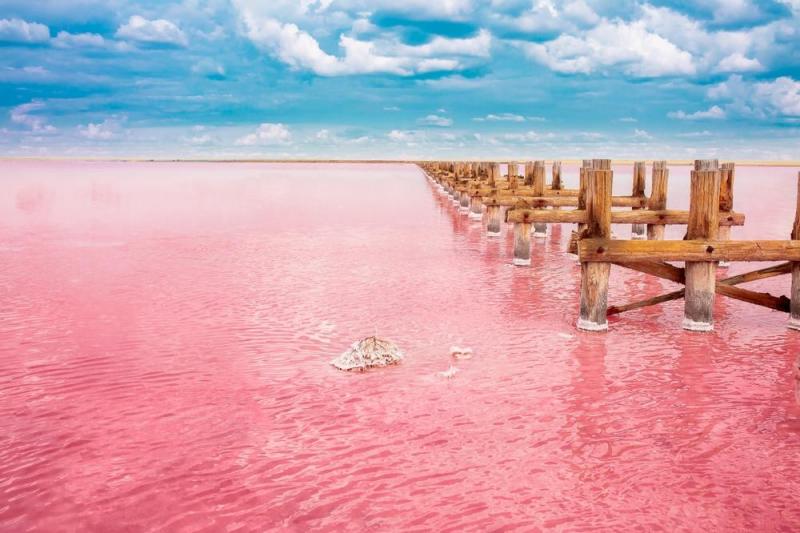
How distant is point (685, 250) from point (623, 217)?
4693 mm

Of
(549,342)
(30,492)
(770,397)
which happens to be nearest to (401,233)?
(549,342)

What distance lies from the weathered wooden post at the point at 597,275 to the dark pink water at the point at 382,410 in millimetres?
253

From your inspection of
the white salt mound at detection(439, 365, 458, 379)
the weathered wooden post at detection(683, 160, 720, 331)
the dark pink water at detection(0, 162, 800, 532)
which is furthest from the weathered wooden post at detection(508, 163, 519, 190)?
the white salt mound at detection(439, 365, 458, 379)

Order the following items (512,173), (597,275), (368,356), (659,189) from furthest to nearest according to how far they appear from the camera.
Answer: (512,173) → (659,189) → (597,275) → (368,356)

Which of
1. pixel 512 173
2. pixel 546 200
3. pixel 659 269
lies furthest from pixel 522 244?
pixel 512 173

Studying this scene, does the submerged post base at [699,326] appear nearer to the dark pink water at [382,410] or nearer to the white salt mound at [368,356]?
the dark pink water at [382,410]

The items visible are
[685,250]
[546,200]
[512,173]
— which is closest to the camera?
[685,250]

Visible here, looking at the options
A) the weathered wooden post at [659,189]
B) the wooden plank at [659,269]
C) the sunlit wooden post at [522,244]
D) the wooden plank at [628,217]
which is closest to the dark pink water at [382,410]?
the wooden plank at [659,269]

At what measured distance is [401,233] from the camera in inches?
769

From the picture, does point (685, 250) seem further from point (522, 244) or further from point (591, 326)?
point (522, 244)

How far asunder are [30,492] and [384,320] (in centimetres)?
510

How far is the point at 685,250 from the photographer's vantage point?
7961mm

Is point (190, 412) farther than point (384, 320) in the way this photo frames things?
No

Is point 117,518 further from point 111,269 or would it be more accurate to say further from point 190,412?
point 111,269
